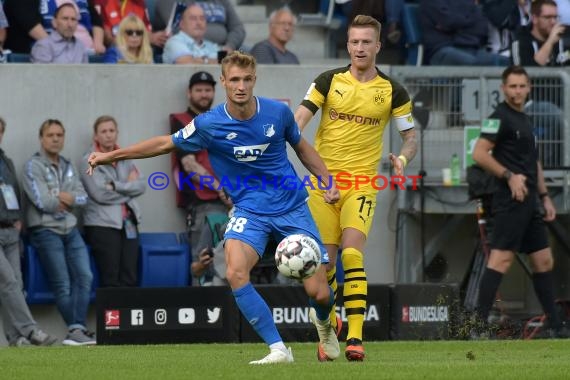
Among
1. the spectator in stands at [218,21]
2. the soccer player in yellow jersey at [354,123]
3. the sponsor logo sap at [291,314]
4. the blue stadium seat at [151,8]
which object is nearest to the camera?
the soccer player in yellow jersey at [354,123]

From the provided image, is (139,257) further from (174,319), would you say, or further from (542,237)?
(542,237)

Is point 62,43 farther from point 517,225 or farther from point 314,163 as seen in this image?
point 314,163

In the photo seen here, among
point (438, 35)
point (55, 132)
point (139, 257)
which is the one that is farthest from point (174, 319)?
point (438, 35)

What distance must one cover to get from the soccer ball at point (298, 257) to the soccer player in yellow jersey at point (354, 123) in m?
1.12

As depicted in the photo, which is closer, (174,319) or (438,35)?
(174,319)

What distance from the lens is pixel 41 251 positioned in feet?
49.5

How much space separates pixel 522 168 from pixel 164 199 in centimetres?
455

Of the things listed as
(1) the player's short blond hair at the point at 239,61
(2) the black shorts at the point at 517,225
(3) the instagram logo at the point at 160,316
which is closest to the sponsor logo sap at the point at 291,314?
(3) the instagram logo at the point at 160,316

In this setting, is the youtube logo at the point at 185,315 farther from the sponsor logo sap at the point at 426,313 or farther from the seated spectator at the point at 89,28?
the seated spectator at the point at 89,28

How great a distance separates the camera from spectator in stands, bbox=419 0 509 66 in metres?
18.6

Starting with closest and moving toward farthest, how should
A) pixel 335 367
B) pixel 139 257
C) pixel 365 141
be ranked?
pixel 335 367 < pixel 365 141 < pixel 139 257

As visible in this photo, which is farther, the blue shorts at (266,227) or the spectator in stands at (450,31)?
the spectator in stands at (450,31)

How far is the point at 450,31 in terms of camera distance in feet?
61.4

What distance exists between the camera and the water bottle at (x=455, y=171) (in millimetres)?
16594
